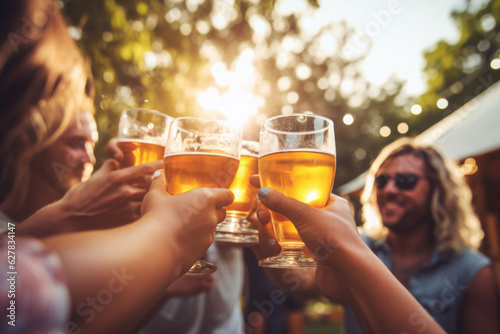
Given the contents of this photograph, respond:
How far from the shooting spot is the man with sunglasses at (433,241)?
281cm

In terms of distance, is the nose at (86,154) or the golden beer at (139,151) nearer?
the golden beer at (139,151)

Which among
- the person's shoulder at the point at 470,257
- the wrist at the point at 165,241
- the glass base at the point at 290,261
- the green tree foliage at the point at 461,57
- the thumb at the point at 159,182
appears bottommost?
the person's shoulder at the point at 470,257

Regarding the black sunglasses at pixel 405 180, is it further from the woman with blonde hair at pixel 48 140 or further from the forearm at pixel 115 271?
the forearm at pixel 115 271

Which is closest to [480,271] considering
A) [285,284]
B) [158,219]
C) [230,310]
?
[285,284]

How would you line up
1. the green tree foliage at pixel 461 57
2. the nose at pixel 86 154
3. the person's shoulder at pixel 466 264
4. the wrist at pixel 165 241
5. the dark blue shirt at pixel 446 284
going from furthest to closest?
1. the green tree foliage at pixel 461 57
2. the person's shoulder at pixel 466 264
3. the dark blue shirt at pixel 446 284
4. the nose at pixel 86 154
5. the wrist at pixel 165 241

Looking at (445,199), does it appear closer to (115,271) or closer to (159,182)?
(159,182)

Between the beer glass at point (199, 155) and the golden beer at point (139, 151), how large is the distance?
386 millimetres

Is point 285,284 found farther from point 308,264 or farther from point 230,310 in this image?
point 230,310

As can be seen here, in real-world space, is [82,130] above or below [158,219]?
above

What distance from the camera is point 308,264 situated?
126cm

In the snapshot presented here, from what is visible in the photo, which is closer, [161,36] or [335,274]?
A: [335,274]

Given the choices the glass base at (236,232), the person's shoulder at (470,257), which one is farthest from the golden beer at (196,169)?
the person's shoulder at (470,257)

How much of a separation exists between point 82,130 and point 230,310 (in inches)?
80.0

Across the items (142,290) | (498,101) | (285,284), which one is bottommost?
(285,284)
